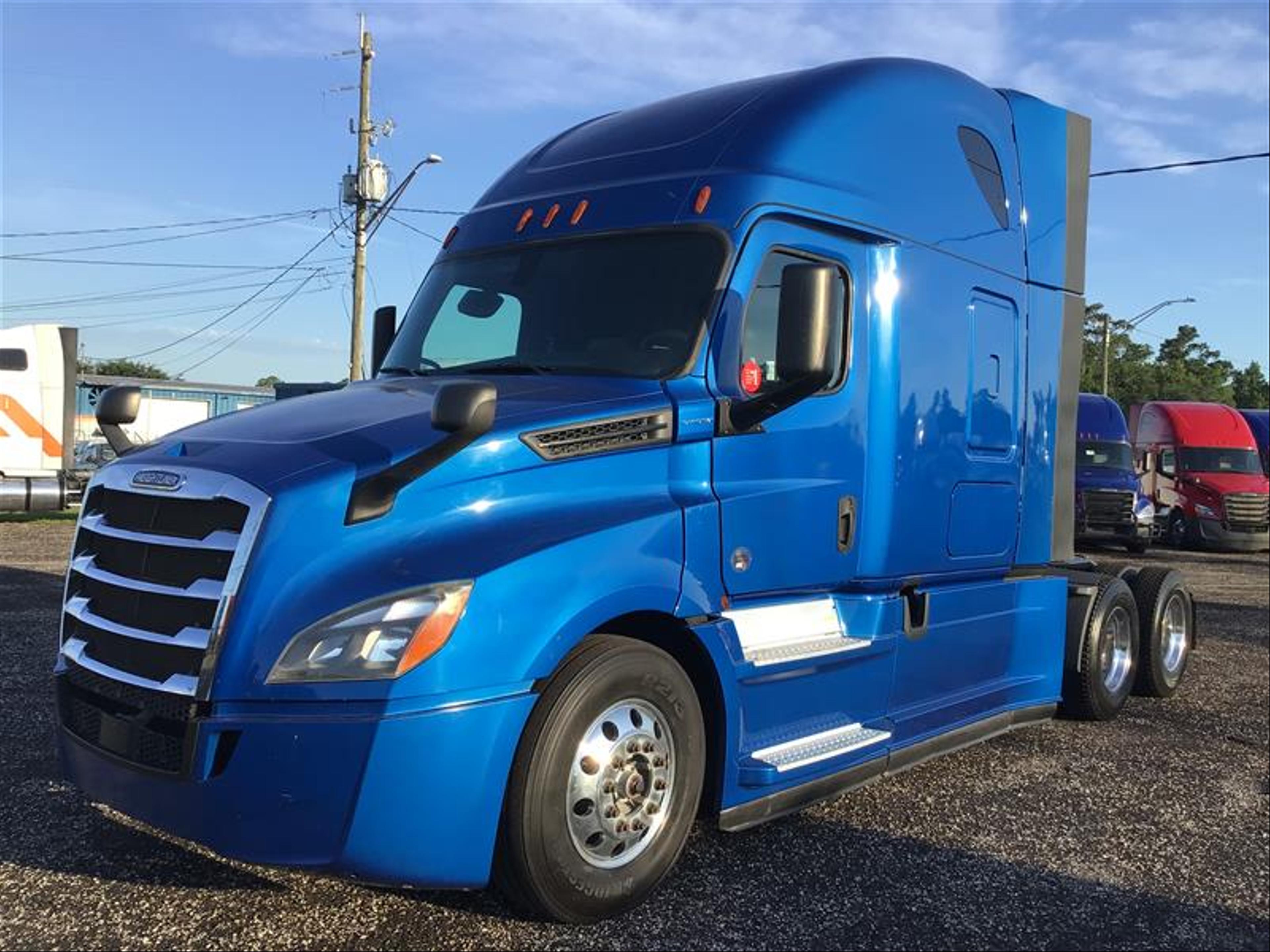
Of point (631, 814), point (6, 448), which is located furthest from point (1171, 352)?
point (631, 814)

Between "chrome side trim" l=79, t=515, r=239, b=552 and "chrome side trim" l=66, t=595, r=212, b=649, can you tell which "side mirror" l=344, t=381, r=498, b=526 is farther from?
"chrome side trim" l=66, t=595, r=212, b=649

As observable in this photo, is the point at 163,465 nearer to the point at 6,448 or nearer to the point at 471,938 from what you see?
the point at 471,938

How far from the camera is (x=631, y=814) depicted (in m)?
3.66

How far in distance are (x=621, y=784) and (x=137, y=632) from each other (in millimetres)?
1630

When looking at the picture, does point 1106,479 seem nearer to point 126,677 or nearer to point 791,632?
point 791,632

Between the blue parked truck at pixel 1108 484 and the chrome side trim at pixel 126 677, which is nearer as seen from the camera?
the chrome side trim at pixel 126 677

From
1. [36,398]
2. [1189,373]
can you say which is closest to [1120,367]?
[1189,373]

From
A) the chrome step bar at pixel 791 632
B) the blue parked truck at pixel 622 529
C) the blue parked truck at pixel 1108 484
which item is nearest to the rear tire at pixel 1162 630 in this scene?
the blue parked truck at pixel 622 529

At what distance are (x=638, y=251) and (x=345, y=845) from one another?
8.42 ft

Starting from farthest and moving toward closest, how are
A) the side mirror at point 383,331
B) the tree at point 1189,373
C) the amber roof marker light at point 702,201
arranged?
the tree at point 1189,373 → the side mirror at point 383,331 → the amber roof marker light at point 702,201

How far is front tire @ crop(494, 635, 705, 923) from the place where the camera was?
11.0ft

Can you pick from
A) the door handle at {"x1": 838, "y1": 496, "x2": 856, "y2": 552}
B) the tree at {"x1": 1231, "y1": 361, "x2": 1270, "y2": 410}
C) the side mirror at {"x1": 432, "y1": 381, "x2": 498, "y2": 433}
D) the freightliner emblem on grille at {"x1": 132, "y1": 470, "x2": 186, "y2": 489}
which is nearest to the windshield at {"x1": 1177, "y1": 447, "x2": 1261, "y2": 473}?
the door handle at {"x1": 838, "y1": 496, "x2": 856, "y2": 552}

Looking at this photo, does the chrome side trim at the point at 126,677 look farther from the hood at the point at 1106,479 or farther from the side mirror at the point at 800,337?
the hood at the point at 1106,479

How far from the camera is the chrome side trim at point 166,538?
3.27 m
